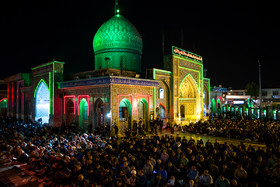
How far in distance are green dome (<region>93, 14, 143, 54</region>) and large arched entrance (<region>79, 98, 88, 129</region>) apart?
6.48 m

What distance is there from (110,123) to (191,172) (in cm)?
973

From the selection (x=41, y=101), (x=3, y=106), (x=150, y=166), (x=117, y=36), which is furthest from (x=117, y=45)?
(x=3, y=106)

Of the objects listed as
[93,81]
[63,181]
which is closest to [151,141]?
[63,181]

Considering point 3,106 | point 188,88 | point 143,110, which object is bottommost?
point 143,110

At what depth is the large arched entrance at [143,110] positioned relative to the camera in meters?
19.6

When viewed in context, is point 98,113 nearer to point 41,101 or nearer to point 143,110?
point 143,110

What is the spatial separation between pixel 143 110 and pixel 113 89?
4.42 m

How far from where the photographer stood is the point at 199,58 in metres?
28.6

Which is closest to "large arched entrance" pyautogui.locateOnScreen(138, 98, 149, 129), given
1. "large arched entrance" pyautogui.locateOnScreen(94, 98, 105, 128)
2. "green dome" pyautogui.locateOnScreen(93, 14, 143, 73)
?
"large arched entrance" pyautogui.locateOnScreen(94, 98, 105, 128)

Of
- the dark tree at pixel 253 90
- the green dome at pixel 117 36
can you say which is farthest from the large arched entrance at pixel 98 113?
the dark tree at pixel 253 90

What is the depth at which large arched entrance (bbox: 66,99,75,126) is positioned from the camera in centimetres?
2081

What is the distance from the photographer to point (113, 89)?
16656 mm

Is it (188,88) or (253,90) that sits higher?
(253,90)

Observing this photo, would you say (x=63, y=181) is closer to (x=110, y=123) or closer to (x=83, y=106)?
(x=110, y=123)
